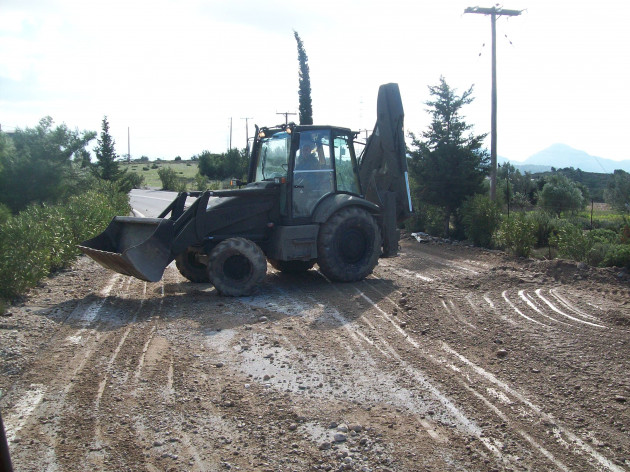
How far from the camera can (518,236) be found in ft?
42.0

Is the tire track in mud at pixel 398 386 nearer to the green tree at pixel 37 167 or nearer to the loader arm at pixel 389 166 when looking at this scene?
the loader arm at pixel 389 166

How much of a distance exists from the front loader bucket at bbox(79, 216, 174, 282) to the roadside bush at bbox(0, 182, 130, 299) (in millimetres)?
968

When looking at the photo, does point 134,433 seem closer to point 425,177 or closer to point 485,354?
point 485,354

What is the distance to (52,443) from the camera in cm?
383

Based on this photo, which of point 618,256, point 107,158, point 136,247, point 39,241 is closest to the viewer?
point 136,247

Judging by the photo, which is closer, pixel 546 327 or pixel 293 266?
pixel 546 327

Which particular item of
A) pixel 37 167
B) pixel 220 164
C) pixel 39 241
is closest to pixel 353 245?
pixel 39 241

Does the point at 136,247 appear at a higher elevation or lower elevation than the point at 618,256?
higher

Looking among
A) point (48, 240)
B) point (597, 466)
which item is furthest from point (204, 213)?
point (597, 466)

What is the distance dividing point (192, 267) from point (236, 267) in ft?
4.75

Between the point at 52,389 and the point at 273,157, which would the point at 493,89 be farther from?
the point at 52,389

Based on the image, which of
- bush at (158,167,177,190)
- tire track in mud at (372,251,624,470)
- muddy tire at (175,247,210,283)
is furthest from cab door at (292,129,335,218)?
bush at (158,167,177,190)

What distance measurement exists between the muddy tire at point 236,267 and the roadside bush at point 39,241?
2.81 meters

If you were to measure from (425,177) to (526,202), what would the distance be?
10.4 metres
